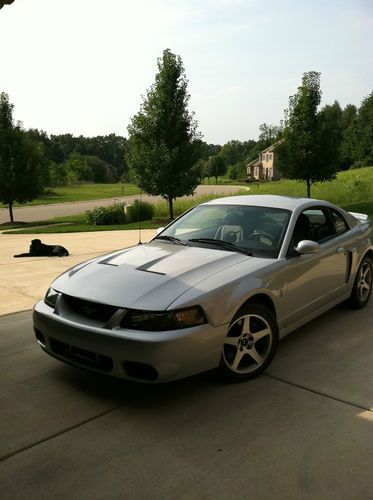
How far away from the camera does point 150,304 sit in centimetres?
321

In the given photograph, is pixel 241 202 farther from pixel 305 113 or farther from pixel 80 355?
pixel 305 113

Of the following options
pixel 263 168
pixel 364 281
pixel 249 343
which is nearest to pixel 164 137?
pixel 364 281

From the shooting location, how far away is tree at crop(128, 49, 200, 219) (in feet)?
57.9

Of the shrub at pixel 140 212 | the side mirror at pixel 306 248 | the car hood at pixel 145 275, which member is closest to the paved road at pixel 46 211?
the shrub at pixel 140 212

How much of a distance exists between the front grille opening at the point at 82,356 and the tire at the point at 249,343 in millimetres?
852

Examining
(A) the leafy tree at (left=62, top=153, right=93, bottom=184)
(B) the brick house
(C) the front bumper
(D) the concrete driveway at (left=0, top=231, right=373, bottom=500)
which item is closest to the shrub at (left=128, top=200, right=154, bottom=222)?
(D) the concrete driveway at (left=0, top=231, right=373, bottom=500)

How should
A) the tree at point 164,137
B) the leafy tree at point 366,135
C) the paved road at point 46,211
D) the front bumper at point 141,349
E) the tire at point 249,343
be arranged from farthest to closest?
the leafy tree at point 366,135 < the paved road at point 46,211 < the tree at point 164,137 < the tire at point 249,343 < the front bumper at point 141,349

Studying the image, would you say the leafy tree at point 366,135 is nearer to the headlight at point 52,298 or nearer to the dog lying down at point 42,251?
the dog lying down at point 42,251

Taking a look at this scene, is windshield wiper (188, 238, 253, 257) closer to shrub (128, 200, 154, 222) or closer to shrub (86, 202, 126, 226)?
shrub (86, 202, 126, 226)

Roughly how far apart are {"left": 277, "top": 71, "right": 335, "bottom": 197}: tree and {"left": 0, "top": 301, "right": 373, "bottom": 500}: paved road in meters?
17.4

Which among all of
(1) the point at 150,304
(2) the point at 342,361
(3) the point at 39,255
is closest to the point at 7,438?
(1) the point at 150,304

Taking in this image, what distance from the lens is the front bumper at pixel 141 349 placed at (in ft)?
10.1

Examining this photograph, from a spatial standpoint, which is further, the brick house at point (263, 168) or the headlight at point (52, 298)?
the brick house at point (263, 168)

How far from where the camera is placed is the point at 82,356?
3385 mm
